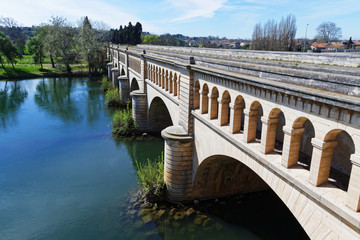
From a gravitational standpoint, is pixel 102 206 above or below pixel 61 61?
below

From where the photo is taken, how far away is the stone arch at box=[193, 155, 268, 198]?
1462 cm

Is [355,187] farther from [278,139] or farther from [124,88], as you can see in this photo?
[124,88]

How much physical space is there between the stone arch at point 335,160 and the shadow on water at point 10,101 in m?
31.5

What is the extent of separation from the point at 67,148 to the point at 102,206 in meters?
9.94

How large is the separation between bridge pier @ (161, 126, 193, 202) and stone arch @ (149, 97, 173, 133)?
1102 cm

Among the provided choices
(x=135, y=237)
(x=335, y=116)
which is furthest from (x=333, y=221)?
(x=135, y=237)

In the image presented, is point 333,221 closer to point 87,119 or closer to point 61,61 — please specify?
point 87,119

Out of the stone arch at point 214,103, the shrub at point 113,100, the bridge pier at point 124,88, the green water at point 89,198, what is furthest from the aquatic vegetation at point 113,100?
the stone arch at point 214,103

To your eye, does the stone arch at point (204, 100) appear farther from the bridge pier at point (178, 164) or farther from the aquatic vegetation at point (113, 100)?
the aquatic vegetation at point (113, 100)

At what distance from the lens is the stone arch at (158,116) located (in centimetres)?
2630

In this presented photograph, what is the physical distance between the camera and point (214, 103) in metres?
12.2

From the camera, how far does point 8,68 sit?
66.4m

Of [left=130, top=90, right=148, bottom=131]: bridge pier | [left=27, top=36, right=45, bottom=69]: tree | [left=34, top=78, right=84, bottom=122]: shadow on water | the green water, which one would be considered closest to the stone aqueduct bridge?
the green water

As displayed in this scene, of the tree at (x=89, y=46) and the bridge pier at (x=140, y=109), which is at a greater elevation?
the tree at (x=89, y=46)
